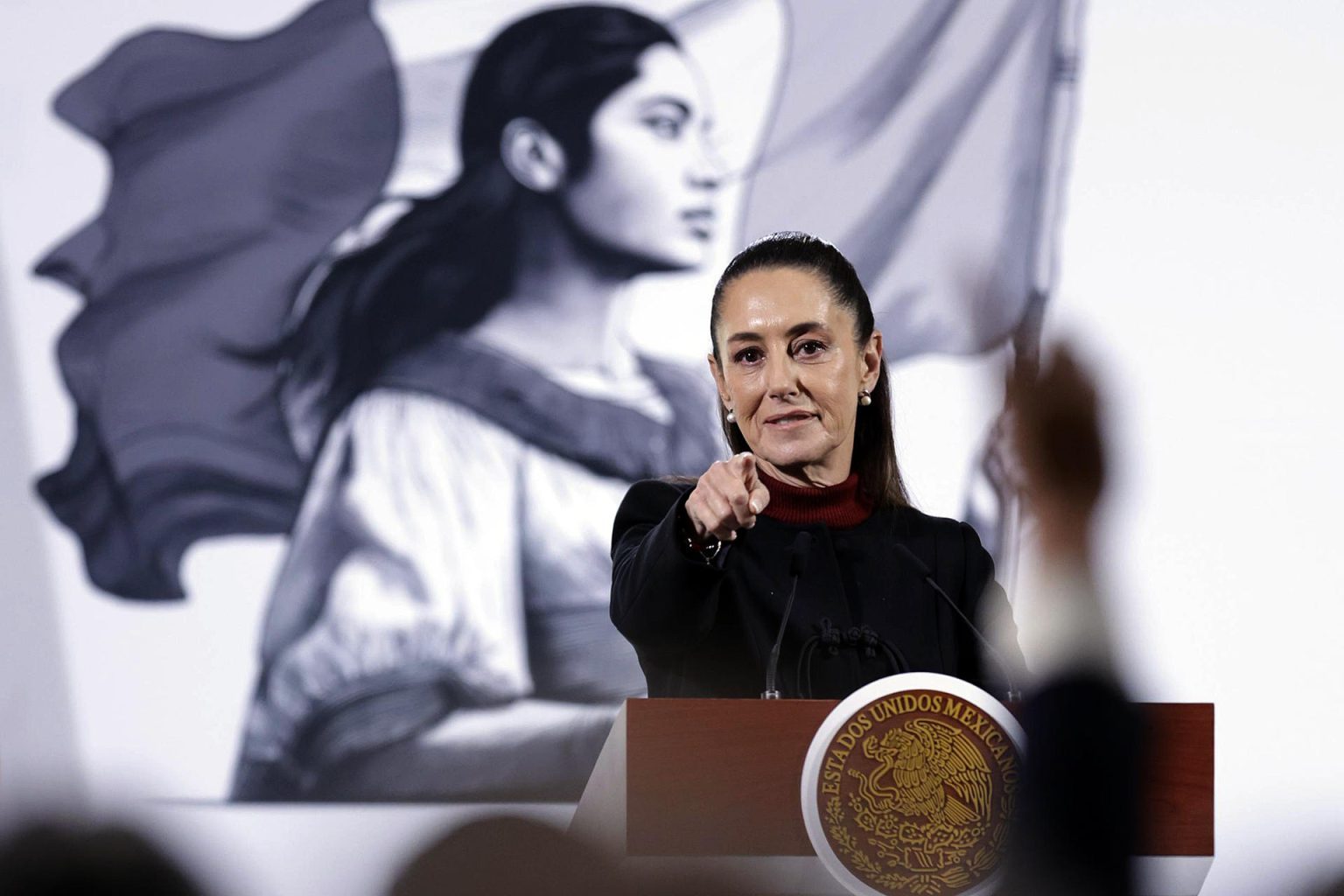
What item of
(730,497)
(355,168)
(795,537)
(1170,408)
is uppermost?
(355,168)

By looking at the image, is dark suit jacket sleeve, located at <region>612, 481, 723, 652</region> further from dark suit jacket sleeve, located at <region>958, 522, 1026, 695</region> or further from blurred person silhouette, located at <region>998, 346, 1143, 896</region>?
blurred person silhouette, located at <region>998, 346, 1143, 896</region>

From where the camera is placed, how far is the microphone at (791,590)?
6.27 ft

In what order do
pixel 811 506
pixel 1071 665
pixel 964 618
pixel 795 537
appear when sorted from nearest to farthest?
1. pixel 1071 665
2. pixel 964 618
3. pixel 795 537
4. pixel 811 506

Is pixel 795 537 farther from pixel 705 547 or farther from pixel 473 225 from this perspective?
pixel 473 225

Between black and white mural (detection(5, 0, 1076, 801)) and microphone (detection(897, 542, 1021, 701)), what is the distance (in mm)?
1930

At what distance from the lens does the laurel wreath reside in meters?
1.38

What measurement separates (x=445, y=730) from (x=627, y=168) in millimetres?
1557

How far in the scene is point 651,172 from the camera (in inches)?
171

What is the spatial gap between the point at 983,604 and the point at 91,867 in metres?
1.60

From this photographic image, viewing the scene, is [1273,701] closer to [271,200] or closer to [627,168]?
[627,168]

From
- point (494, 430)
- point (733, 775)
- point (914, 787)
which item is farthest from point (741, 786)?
point (494, 430)

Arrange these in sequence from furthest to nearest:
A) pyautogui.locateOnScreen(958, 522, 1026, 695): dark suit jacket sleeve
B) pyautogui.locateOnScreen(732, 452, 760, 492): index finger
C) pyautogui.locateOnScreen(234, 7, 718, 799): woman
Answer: pyautogui.locateOnScreen(234, 7, 718, 799): woman → pyautogui.locateOnScreen(958, 522, 1026, 695): dark suit jacket sleeve → pyautogui.locateOnScreen(732, 452, 760, 492): index finger

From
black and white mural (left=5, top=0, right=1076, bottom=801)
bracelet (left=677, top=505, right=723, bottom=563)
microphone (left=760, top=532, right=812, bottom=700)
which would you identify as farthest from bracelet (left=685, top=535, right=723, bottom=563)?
black and white mural (left=5, top=0, right=1076, bottom=801)

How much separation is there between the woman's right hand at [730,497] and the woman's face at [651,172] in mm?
2586
